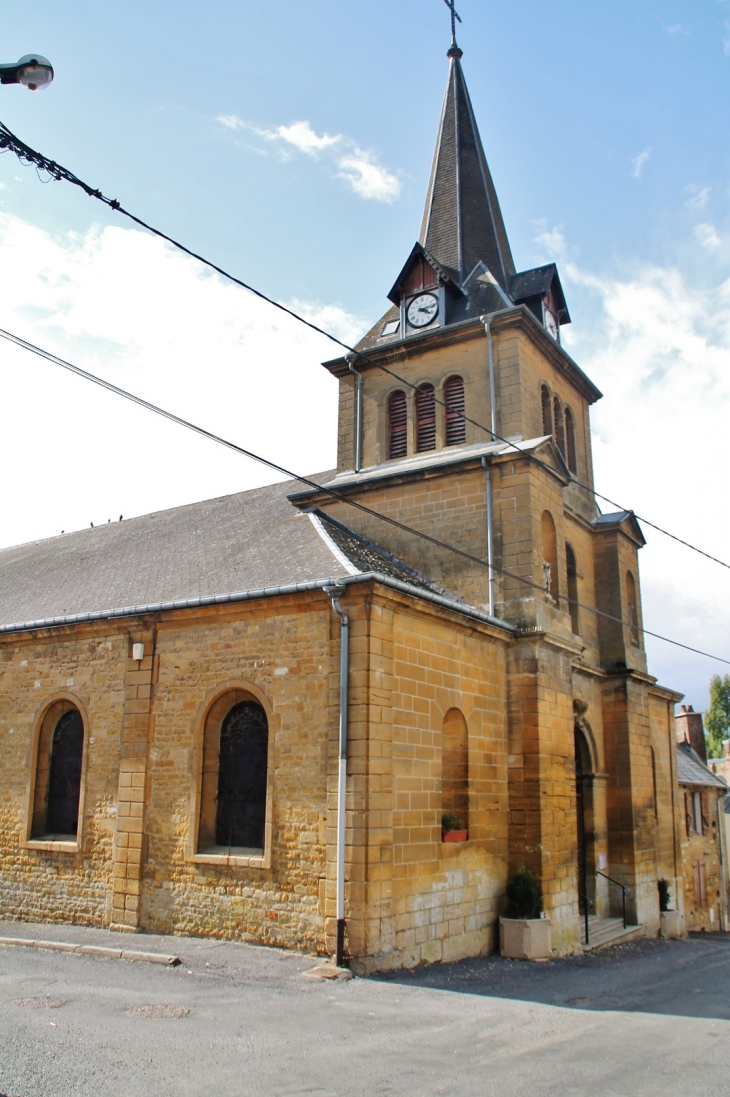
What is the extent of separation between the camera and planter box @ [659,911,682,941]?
60.3 feet

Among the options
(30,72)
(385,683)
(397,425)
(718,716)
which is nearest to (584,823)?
(385,683)

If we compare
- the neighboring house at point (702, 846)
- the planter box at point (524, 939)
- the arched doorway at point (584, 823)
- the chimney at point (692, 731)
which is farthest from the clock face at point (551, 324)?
the chimney at point (692, 731)

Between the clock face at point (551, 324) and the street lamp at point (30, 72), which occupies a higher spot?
the clock face at point (551, 324)

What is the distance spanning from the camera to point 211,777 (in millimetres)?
12727

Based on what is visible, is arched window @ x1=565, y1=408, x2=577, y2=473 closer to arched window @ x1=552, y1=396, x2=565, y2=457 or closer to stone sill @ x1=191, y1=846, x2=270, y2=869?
arched window @ x1=552, y1=396, x2=565, y2=457

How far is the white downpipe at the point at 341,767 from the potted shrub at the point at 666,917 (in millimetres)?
10826

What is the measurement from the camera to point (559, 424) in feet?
62.5

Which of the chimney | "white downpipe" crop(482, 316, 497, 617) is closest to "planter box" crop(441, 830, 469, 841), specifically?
"white downpipe" crop(482, 316, 497, 617)

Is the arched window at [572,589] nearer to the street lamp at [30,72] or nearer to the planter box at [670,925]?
the planter box at [670,925]

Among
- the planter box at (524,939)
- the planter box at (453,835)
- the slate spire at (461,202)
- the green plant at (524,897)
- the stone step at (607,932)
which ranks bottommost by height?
the stone step at (607,932)

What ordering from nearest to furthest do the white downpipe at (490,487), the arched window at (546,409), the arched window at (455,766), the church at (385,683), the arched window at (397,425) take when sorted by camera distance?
1. the church at (385,683)
2. the arched window at (455,766)
3. the white downpipe at (490,487)
4. the arched window at (397,425)
5. the arched window at (546,409)

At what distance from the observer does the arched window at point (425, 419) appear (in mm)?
17719

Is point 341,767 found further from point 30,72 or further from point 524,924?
point 30,72

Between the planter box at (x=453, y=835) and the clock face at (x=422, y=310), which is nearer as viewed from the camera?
the planter box at (x=453, y=835)
